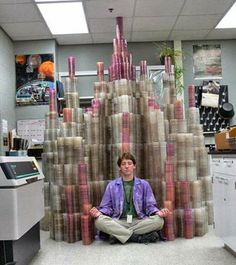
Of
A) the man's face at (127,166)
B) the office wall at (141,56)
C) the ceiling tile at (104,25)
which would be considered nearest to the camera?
the man's face at (127,166)

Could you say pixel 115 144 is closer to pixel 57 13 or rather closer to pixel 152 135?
pixel 152 135

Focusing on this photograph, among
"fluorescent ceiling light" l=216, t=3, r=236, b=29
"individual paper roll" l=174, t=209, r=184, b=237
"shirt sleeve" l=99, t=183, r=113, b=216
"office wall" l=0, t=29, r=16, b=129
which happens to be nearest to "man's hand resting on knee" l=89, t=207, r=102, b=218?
"shirt sleeve" l=99, t=183, r=113, b=216

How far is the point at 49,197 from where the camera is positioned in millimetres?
4504

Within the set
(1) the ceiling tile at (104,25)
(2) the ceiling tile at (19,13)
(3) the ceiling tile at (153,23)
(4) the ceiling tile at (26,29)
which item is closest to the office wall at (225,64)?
(3) the ceiling tile at (153,23)

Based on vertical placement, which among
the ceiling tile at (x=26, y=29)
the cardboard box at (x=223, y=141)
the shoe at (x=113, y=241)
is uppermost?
the ceiling tile at (x=26, y=29)

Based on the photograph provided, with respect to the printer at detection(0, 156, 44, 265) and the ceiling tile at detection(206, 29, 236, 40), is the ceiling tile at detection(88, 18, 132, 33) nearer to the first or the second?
the ceiling tile at detection(206, 29, 236, 40)

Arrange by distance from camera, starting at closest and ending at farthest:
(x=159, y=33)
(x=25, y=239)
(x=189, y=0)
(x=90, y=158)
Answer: (x=25, y=239)
(x=90, y=158)
(x=189, y=0)
(x=159, y=33)

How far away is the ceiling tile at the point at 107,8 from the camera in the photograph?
501cm

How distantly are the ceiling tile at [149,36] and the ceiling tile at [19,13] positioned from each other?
175 centimetres

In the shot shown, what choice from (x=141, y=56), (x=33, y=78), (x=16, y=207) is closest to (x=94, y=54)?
(x=141, y=56)

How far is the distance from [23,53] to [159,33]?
2.33 m

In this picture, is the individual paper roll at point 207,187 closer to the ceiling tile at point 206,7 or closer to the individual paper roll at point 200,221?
the individual paper roll at point 200,221

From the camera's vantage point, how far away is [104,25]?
19.2 ft

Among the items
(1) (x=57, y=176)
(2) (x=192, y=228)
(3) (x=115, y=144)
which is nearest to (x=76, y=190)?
(1) (x=57, y=176)
